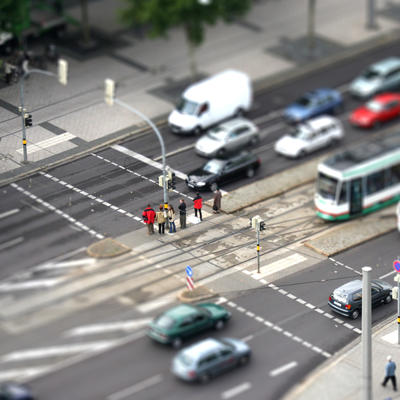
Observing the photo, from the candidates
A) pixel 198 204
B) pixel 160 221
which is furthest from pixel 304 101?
pixel 160 221

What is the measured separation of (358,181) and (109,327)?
21563mm

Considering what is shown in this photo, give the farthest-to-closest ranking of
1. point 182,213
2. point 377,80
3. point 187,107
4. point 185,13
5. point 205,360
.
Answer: point 377,80 < point 185,13 < point 187,107 < point 182,213 < point 205,360

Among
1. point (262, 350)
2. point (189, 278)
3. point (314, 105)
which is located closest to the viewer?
point (262, 350)

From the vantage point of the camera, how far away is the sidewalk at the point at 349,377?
49.4m

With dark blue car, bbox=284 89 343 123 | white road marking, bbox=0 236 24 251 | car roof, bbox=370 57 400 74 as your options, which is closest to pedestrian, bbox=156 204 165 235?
white road marking, bbox=0 236 24 251

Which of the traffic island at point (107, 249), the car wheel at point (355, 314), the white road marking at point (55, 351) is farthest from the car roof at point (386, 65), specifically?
the white road marking at point (55, 351)

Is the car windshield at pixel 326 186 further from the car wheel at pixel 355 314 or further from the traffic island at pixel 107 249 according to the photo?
the traffic island at pixel 107 249

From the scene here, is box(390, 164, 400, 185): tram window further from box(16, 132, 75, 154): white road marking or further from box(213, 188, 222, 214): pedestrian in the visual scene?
box(16, 132, 75, 154): white road marking

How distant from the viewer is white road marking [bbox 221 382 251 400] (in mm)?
47969

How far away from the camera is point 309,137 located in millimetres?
72500

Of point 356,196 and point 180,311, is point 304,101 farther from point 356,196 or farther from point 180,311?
point 180,311

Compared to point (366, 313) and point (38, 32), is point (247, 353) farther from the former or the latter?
point (38, 32)

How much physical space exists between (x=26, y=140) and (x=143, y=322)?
18.9 metres

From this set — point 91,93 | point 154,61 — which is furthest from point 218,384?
point 154,61
